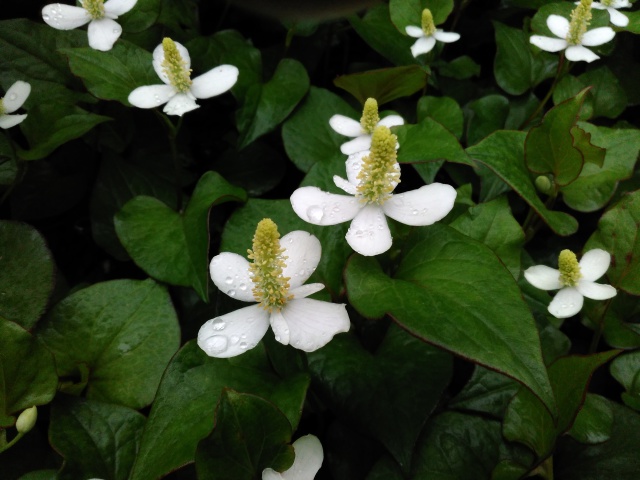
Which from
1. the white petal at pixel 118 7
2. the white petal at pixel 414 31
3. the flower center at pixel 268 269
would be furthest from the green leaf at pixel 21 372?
the white petal at pixel 414 31

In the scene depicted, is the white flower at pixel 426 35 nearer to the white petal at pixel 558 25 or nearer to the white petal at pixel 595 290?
the white petal at pixel 558 25

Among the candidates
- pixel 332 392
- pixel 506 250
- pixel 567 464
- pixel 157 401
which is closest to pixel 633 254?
pixel 506 250

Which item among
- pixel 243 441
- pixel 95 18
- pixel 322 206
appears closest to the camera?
pixel 243 441

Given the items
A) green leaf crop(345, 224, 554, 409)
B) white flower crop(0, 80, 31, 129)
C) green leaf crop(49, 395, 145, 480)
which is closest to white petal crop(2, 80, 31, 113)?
white flower crop(0, 80, 31, 129)

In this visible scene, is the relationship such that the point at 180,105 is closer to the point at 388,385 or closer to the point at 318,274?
the point at 318,274

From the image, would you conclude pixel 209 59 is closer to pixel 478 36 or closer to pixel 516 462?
pixel 478 36

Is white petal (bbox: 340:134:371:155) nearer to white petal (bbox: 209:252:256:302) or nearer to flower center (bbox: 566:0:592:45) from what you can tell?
white petal (bbox: 209:252:256:302)

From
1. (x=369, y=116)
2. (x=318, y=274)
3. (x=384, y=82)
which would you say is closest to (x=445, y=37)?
(x=384, y=82)
